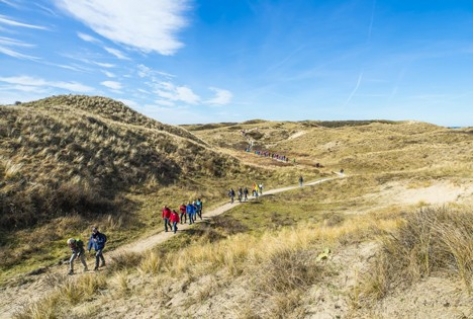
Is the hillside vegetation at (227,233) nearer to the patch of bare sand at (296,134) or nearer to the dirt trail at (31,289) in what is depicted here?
the dirt trail at (31,289)

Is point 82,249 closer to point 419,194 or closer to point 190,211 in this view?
point 190,211

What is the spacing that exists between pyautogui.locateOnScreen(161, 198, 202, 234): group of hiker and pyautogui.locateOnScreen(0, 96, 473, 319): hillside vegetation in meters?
1.01

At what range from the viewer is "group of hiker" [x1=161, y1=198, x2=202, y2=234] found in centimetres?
2036

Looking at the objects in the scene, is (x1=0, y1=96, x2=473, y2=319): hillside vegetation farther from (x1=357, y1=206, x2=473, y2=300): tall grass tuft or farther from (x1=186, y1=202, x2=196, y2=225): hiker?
(x1=186, y1=202, x2=196, y2=225): hiker

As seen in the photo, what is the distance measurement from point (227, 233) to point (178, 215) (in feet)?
12.4

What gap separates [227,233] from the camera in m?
20.8

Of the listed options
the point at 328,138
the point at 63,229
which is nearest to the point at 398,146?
the point at 328,138

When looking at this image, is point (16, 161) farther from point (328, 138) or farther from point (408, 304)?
point (328, 138)

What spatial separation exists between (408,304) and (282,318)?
249 cm

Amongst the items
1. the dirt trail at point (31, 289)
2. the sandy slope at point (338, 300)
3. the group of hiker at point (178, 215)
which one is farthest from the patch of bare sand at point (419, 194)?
the dirt trail at point (31, 289)

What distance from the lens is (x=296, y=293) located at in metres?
7.35

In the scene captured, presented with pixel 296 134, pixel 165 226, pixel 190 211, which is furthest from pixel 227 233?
pixel 296 134

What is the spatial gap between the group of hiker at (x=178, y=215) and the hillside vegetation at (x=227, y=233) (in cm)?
101

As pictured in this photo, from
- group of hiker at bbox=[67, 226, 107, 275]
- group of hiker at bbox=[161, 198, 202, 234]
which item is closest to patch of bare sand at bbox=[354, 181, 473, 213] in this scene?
group of hiker at bbox=[161, 198, 202, 234]
